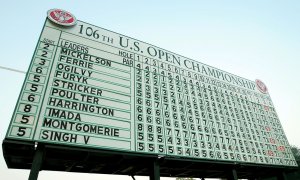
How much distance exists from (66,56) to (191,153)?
24.4 ft

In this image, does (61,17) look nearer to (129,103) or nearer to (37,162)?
(129,103)

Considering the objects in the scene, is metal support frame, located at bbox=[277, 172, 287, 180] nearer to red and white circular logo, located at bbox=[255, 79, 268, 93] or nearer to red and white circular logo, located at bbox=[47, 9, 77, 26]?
red and white circular logo, located at bbox=[255, 79, 268, 93]

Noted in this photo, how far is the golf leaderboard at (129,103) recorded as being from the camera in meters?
8.13

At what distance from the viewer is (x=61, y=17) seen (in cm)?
1076

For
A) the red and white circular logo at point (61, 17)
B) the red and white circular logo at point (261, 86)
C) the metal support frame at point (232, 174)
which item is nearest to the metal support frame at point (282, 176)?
the metal support frame at point (232, 174)

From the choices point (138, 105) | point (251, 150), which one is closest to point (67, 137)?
point (138, 105)

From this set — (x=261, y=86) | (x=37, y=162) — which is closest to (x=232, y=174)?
(x=261, y=86)

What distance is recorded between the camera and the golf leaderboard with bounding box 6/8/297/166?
8127mm

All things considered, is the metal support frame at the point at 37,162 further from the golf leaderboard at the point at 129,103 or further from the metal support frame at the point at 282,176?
the metal support frame at the point at 282,176

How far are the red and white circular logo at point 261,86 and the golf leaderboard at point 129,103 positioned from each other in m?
3.92

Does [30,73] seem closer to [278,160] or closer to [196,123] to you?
[196,123]

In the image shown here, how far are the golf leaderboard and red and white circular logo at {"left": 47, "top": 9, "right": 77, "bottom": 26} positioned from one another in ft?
0.17

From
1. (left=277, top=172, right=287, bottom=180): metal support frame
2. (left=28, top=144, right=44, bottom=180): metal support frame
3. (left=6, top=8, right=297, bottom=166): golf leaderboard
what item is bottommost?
(left=28, top=144, right=44, bottom=180): metal support frame

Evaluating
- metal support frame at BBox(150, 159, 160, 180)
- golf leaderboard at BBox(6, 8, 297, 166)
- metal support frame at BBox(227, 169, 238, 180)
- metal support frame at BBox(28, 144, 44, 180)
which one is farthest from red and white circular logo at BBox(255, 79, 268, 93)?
metal support frame at BBox(28, 144, 44, 180)
